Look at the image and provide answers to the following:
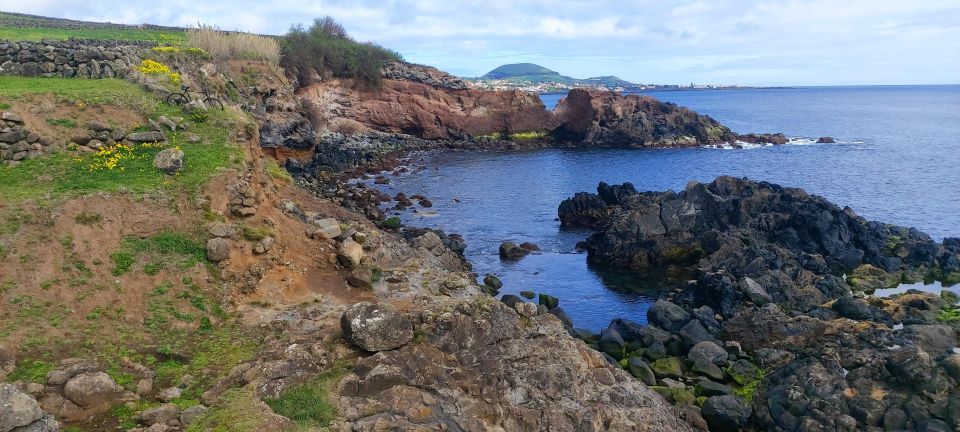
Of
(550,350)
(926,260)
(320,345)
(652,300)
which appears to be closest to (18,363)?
(320,345)

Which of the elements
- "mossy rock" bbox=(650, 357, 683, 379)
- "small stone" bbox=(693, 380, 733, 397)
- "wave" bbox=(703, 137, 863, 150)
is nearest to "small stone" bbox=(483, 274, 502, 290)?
"mossy rock" bbox=(650, 357, 683, 379)

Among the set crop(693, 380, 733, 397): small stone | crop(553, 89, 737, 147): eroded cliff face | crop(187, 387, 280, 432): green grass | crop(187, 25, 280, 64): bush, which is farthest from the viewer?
crop(553, 89, 737, 147): eroded cliff face

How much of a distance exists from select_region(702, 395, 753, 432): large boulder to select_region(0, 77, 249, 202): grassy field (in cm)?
1736

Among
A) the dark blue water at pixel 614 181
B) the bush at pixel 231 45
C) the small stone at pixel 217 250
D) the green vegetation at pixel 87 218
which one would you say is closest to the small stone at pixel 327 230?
the small stone at pixel 217 250

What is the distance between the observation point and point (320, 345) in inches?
555

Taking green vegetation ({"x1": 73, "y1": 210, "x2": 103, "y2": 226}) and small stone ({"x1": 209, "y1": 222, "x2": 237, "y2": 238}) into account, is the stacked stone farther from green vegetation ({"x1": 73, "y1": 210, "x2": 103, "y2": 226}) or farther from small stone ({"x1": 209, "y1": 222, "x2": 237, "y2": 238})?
small stone ({"x1": 209, "y1": 222, "x2": 237, "y2": 238})

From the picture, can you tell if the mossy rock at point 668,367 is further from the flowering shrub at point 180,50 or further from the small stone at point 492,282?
the flowering shrub at point 180,50

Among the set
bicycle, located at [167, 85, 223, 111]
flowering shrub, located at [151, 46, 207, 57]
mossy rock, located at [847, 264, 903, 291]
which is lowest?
mossy rock, located at [847, 264, 903, 291]

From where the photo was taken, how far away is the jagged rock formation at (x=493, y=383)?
1278cm

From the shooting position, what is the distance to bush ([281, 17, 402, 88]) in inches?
2879

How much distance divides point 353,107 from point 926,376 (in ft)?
234

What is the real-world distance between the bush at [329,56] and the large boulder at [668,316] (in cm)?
5812

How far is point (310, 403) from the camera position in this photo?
40.1 feet

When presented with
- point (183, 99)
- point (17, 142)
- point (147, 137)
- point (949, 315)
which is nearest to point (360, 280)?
point (147, 137)
